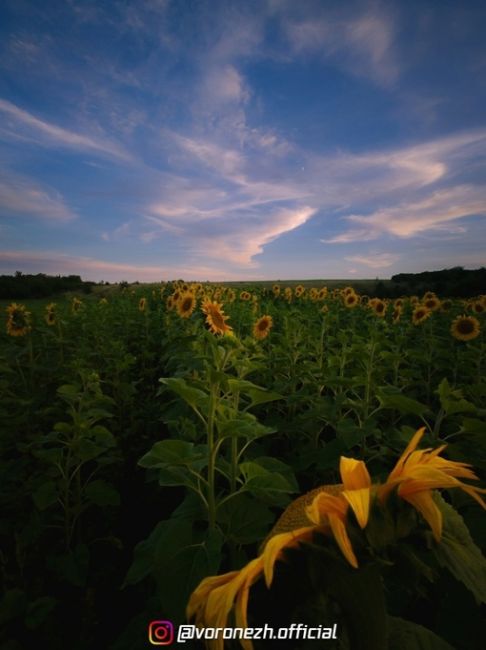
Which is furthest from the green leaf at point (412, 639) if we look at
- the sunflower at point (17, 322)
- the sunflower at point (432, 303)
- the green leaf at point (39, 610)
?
the sunflower at point (432, 303)

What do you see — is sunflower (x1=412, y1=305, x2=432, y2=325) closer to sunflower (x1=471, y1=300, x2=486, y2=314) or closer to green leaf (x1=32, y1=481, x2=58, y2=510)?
sunflower (x1=471, y1=300, x2=486, y2=314)

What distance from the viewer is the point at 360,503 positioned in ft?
1.84

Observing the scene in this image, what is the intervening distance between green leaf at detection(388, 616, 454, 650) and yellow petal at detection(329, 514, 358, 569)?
249 millimetres

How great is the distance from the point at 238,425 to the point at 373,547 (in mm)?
1151

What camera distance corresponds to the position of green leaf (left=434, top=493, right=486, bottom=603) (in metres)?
0.55

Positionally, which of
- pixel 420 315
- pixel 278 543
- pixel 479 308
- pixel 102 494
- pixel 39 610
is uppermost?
pixel 278 543

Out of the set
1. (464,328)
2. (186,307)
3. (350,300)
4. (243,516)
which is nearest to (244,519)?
(243,516)

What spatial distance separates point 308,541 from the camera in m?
0.58

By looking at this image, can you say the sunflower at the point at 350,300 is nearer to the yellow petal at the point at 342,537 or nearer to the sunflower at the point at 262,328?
the sunflower at the point at 262,328

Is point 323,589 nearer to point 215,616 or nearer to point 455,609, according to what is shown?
point 215,616

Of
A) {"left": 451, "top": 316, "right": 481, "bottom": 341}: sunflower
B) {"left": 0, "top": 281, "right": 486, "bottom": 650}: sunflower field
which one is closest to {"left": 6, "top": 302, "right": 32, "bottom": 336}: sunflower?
{"left": 0, "top": 281, "right": 486, "bottom": 650}: sunflower field

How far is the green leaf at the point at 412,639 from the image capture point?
2.12 ft

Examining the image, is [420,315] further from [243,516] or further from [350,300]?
[243,516]

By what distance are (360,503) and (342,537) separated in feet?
0.18
